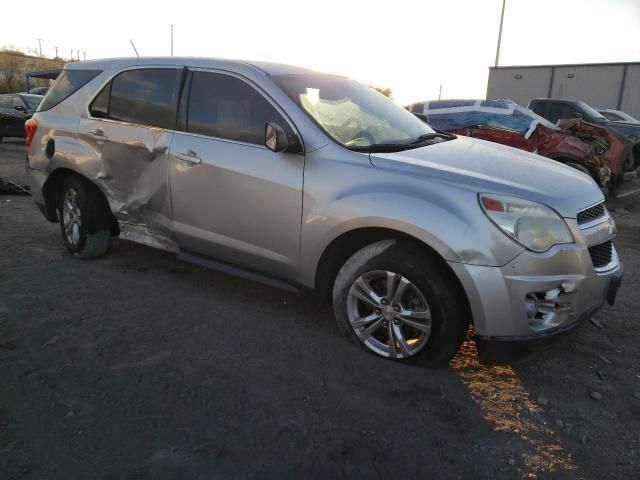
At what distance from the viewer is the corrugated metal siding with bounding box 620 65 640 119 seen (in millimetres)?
23891

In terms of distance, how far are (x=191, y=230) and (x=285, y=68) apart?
53.4 inches

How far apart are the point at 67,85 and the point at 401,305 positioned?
11.8 feet

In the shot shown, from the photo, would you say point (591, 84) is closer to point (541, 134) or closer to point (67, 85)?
point (541, 134)

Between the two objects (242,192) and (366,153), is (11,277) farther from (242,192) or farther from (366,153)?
(366,153)

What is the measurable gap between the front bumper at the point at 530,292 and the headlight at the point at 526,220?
6 cm

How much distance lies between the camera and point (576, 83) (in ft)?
84.2

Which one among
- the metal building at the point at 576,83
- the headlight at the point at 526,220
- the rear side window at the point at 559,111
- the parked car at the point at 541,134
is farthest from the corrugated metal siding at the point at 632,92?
the headlight at the point at 526,220

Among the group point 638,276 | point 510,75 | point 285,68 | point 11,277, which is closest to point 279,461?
point 285,68

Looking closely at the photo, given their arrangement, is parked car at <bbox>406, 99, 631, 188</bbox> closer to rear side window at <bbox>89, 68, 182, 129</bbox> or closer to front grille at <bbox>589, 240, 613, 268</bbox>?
front grille at <bbox>589, 240, 613, 268</bbox>

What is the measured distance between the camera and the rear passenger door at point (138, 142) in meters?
3.64

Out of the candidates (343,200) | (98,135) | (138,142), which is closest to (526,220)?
(343,200)

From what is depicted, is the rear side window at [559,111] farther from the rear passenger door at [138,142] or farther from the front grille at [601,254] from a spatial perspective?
the rear passenger door at [138,142]

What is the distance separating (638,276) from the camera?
4.65 meters

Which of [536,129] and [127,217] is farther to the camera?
[536,129]
